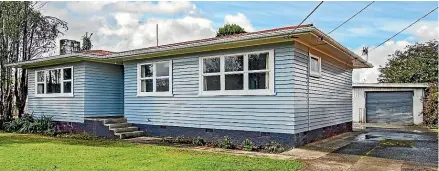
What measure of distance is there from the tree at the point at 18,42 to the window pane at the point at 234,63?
10398 mm

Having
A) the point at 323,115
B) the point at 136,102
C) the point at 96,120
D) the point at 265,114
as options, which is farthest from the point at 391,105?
the point at 96,120

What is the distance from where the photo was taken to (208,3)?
8.66m

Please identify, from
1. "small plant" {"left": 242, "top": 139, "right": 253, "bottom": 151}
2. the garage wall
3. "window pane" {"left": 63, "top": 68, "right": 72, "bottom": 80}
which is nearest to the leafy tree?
the garage wall

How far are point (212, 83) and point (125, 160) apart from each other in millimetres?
3674

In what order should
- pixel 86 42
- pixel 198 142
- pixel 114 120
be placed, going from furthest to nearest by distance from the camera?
pixel 86 42, pixel 114 120, pixel 198 142

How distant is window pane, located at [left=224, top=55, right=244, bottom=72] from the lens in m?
9.05

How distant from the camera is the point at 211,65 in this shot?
9672 mm

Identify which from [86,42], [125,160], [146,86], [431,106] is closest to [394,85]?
[431,106]

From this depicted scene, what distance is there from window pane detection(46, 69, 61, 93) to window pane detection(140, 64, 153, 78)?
3.88 m

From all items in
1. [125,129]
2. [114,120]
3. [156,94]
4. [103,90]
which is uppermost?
[103,90]

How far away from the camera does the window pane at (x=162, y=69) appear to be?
423 inches

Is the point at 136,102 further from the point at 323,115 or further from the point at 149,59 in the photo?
the point at 323,115

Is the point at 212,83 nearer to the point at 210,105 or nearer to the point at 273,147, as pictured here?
the point at 210,105

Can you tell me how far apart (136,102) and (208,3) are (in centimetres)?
461
